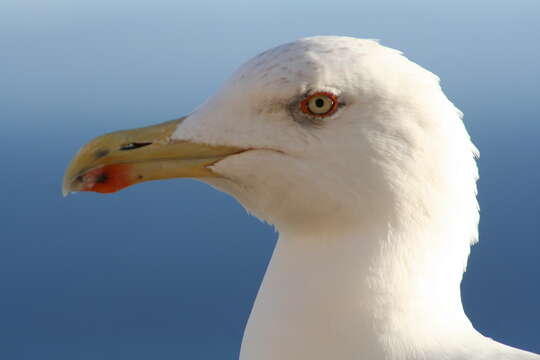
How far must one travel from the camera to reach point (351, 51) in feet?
6.72

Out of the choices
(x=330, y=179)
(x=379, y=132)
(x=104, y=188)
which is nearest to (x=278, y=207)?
(x=330, y=179)

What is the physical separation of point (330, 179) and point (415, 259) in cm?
29

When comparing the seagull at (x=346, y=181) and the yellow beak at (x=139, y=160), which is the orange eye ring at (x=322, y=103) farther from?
the yellow beak at (x=139, y=160)

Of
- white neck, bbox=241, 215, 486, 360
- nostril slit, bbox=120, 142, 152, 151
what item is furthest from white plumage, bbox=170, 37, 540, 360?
nostril slit, bbox=120, 142, 152, 151

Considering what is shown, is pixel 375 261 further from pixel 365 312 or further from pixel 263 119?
pixel 263 119

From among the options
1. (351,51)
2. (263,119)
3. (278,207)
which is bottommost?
(278,207)

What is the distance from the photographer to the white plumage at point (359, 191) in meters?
1.99

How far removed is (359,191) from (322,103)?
0.76 feet

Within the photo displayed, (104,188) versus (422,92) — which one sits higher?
(422,92)

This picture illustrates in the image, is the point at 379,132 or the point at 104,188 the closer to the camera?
the point at 379,132

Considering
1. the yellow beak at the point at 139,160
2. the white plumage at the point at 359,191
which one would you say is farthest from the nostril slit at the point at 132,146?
the white plumage at the point at 359,191

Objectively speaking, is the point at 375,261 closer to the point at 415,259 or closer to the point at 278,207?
the point at 415,259

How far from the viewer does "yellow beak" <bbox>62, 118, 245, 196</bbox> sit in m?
2.11

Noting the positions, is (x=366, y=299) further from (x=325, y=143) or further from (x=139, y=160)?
(x=139, y=160)
